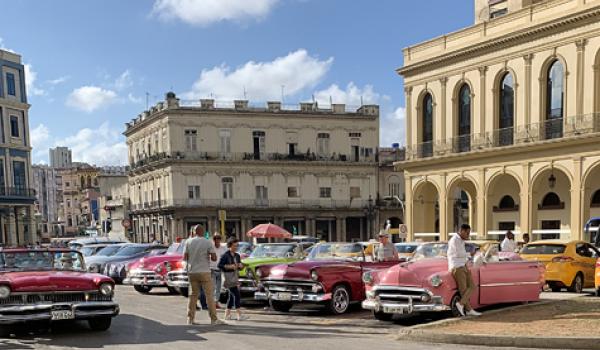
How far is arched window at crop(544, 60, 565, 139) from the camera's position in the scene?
87.2ft

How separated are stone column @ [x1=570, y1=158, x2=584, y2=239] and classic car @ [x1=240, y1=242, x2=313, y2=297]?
1476cm

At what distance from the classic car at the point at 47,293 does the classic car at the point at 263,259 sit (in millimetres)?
4655

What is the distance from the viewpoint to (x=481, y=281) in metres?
11.0

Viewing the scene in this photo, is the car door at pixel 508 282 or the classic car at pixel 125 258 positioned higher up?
the car door at pixel 508 282

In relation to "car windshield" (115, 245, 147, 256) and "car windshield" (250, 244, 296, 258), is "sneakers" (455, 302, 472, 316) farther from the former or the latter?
"car windshield" (115, 245, 147, 256)

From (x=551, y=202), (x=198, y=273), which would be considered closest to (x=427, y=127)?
(x=551, y=202)

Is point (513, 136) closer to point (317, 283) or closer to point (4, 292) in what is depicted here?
point (317, 283)

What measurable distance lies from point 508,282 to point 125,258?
580 inches

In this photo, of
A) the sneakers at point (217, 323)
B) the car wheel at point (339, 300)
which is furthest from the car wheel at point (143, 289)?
the car wheel at point (339, 300)

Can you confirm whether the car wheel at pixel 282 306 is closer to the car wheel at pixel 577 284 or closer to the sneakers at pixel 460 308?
the sneakers at pixel 460 308

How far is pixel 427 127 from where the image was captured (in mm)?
33781

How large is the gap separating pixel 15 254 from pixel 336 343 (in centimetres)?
615

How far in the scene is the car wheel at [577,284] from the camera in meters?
15.1

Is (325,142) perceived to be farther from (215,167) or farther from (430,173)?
(430,173)
